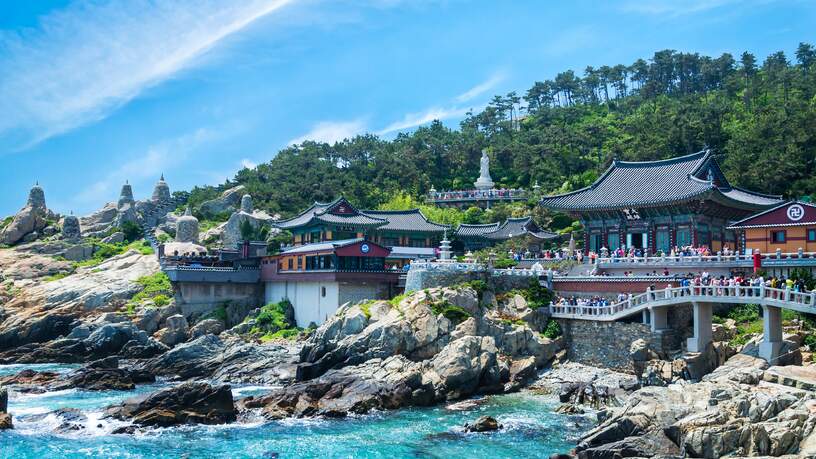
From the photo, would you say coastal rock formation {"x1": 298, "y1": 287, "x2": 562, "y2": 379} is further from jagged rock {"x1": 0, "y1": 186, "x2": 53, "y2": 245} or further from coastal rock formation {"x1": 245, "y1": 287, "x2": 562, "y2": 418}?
jagged rock {"x1": 0, "y1": 186, "x2": 53, "y2": 245}

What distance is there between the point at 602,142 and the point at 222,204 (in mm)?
53642

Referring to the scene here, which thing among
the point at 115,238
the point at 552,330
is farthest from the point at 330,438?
the point at 115,238

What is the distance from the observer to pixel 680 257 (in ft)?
153

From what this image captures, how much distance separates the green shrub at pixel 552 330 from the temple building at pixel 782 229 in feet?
41.5

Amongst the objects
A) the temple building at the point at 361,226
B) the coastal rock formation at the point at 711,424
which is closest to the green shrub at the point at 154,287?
the temple building at the point at 361,226

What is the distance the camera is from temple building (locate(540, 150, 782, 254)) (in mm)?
51719

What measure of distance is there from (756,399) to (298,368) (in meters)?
25.5

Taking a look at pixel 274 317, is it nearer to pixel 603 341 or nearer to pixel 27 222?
pixel 603 341

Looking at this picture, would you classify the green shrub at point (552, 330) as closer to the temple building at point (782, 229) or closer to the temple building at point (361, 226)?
the temple building at point (782, 229)

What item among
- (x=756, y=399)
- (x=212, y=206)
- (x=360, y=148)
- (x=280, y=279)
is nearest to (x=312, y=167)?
(x=360, y=148)

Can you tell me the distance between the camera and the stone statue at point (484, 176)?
99.8m

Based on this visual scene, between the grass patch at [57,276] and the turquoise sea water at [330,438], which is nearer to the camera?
the turquoise sea water at [330,438]

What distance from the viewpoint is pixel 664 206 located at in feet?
173

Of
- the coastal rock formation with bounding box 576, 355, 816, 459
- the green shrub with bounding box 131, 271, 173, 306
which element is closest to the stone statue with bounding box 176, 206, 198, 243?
the green shrub with bounding box 131, 271, 173, 306
